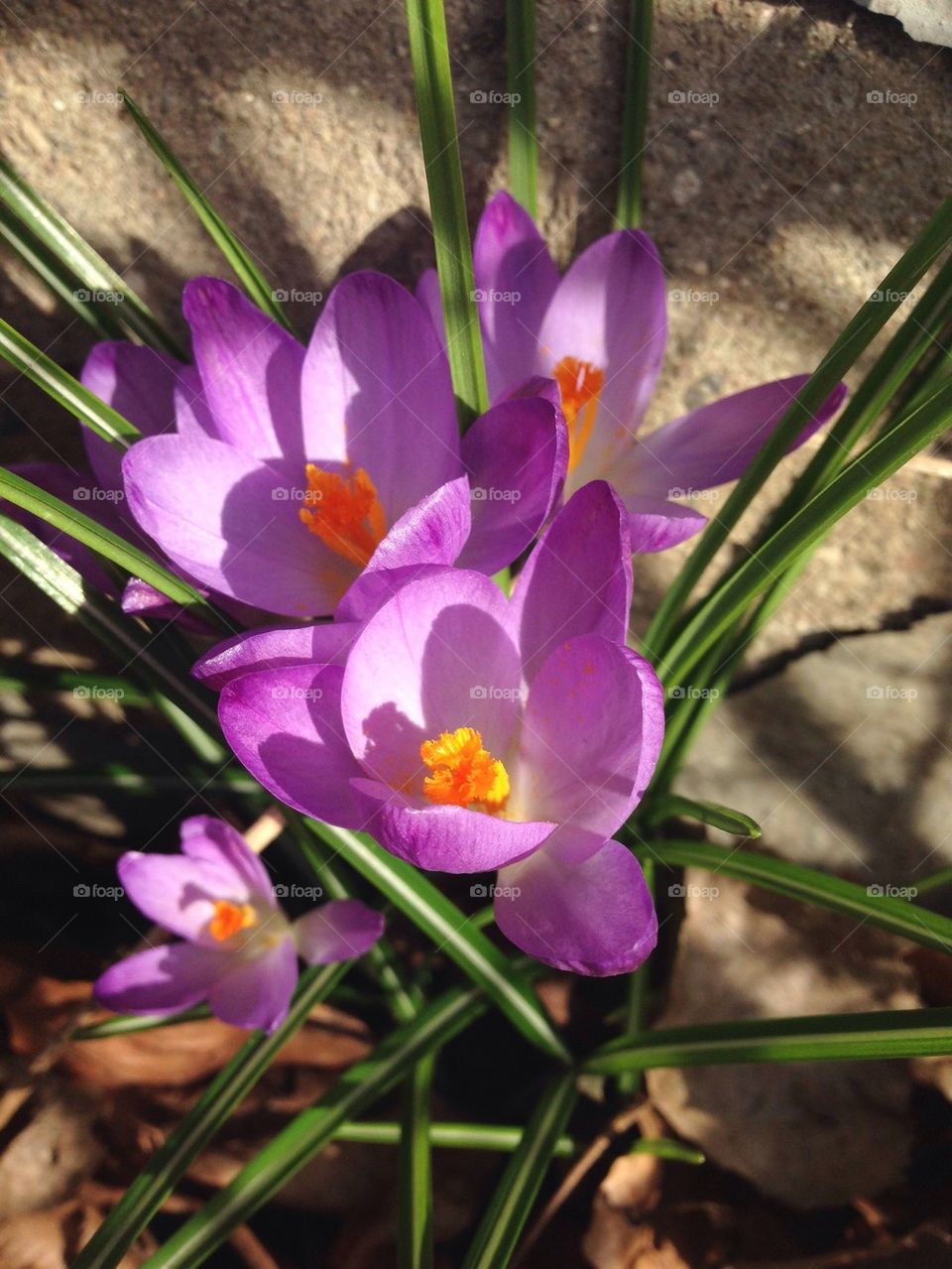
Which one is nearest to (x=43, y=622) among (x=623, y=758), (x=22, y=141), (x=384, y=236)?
(x=22, y=141)

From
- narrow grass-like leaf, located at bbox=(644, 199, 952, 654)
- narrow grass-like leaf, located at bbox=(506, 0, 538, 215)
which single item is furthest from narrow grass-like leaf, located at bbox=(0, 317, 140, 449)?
narrow grass-like leaf, located at bbox=(644, 199, 952, 654)

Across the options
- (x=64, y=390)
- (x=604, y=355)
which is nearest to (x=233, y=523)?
(x=64, y=390)
